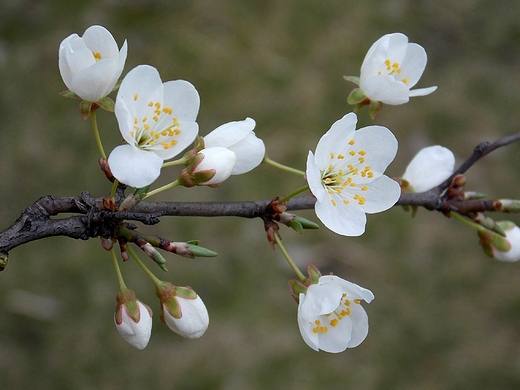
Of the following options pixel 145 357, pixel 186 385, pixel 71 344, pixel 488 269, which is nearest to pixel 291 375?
pixel 186 385

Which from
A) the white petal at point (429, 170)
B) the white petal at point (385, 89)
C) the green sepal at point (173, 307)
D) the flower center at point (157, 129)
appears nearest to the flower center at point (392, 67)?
the white petal at point (385, 89)

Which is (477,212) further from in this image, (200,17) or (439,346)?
(200,17)

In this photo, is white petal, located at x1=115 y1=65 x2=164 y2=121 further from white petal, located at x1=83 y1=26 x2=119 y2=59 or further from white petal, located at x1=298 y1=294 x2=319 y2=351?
white petal, located at x1=298 y1=294 x2=319 y2=351

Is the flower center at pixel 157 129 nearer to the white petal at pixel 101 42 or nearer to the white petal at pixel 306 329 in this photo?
the white petal at pixel 101 42

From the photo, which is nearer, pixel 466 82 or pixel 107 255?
pixel 107 255

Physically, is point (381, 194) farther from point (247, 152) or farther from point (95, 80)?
point (95, 80)

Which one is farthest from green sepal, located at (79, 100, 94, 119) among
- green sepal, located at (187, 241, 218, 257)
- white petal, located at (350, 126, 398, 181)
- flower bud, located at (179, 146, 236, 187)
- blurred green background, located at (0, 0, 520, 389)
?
blurred green background, located at (0, 0, 520, 389)

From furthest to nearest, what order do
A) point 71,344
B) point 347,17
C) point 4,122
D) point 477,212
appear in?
point 347,17
point 4,122
point 71,344
point 477,212
